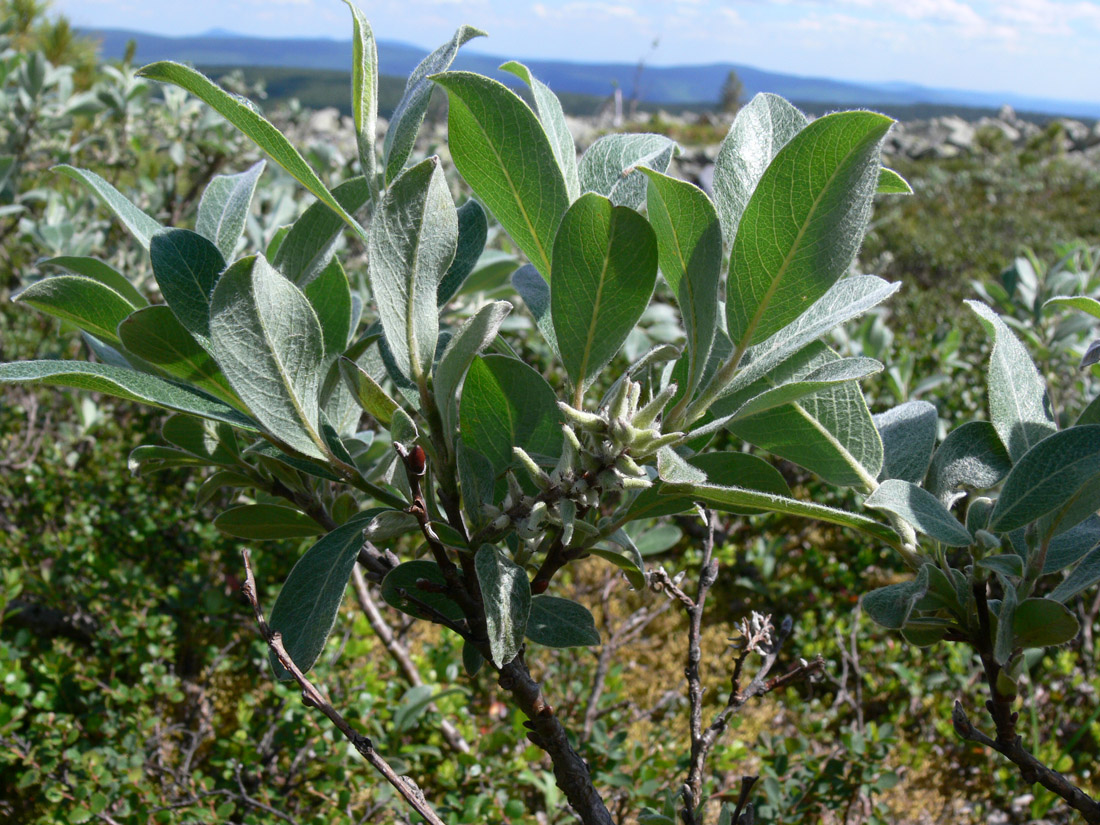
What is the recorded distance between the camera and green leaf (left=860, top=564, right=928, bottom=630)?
55 centimetres

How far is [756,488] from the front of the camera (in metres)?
0.63

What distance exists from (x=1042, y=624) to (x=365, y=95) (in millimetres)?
626

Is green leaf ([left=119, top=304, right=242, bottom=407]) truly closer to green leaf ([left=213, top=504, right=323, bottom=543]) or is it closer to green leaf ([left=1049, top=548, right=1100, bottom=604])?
green leaf ([left=213, top=504, right=323, bottom=543])

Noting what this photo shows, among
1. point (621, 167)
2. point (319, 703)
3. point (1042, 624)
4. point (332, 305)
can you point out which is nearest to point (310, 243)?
point (332, 305)

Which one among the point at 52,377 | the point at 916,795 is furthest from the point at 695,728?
the point at 916,795

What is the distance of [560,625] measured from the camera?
69 centimetres

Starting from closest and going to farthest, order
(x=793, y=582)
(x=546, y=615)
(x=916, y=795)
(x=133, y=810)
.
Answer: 1. (x=546, y=615)
2. (x=133, y=810)
3. (x=916, y=795)
4. (x=793, y=582)

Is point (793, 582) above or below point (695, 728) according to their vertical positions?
below

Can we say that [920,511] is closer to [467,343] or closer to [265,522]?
[467,343]

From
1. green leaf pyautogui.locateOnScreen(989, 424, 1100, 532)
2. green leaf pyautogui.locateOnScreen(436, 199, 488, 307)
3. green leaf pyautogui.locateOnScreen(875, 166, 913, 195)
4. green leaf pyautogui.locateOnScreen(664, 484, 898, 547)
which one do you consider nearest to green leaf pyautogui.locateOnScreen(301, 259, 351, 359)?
green leaf pyautogui.locateOnScreen(436, 199, 488, 307)

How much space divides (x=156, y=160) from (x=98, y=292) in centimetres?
478

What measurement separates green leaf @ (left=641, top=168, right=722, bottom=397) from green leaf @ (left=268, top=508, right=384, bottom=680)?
270 millimetres

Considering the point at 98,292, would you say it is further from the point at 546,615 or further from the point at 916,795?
the point at 916,795

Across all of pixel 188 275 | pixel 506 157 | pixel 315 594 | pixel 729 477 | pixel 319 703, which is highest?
pixel 506 157
